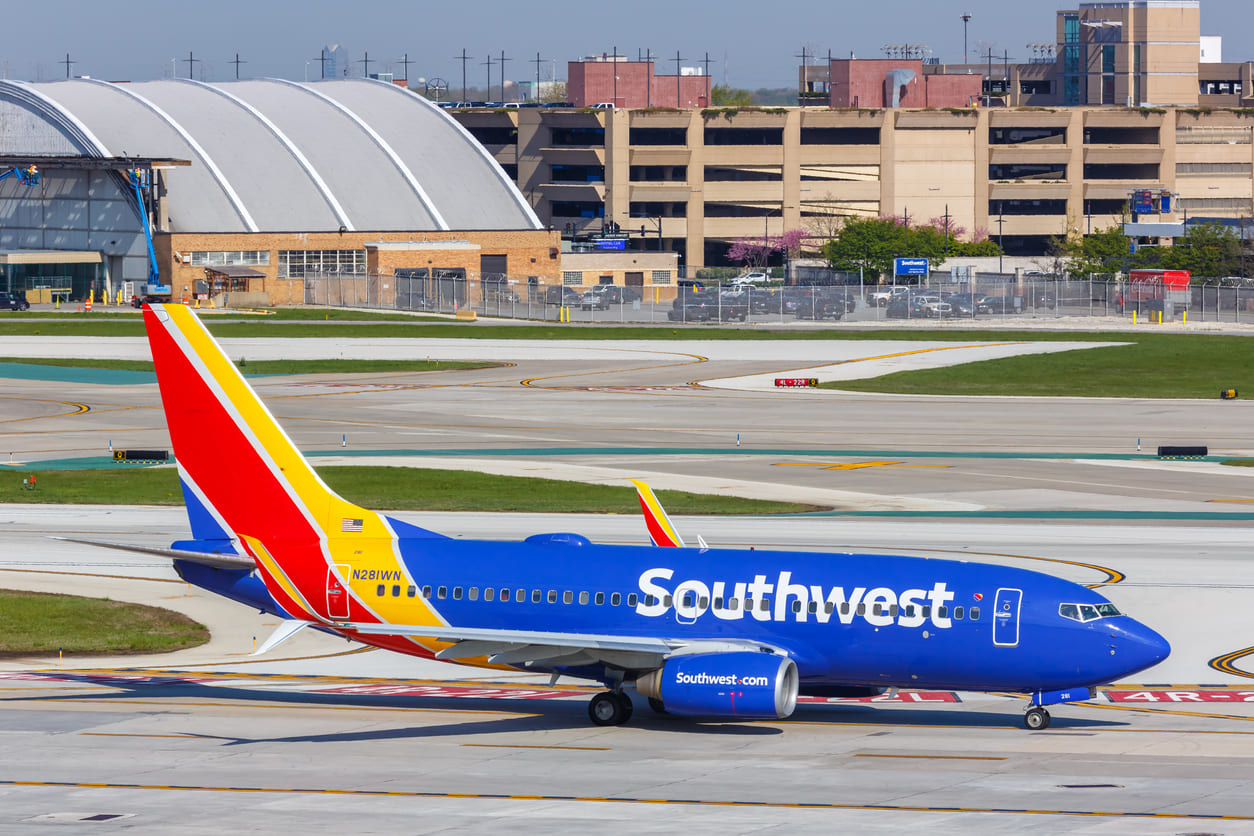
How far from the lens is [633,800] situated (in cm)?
2611

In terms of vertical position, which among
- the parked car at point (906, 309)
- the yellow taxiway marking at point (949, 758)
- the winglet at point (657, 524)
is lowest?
the yellow taxiway marking at point (949, 758)

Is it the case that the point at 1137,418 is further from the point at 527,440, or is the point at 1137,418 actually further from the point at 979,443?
the point at 527,440

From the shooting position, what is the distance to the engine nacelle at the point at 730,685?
96.5 ft

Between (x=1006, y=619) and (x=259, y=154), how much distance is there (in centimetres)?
16687

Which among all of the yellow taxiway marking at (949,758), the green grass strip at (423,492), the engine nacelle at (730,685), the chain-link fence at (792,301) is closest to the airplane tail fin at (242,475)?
the engine nacelle at (730,685)

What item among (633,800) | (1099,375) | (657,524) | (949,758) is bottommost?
(949,758)

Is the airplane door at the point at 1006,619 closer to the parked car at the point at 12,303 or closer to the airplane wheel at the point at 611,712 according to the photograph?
the airplane wheel at the point at 611,712

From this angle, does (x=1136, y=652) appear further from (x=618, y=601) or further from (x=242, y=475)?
(x=242, y=475)

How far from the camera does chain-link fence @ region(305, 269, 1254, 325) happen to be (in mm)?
165125

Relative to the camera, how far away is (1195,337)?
135000 mm

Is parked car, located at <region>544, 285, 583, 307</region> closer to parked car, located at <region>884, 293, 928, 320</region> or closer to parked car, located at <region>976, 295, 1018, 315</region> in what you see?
parked car, located at <region>884, 293, 928, 320</region>

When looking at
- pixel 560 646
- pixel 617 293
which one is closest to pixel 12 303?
pixel 617 293

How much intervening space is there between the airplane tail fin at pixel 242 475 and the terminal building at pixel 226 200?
465 ft

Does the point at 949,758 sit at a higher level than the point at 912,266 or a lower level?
lower
